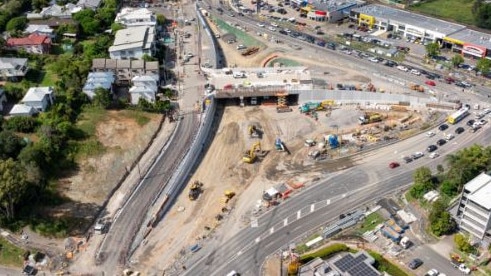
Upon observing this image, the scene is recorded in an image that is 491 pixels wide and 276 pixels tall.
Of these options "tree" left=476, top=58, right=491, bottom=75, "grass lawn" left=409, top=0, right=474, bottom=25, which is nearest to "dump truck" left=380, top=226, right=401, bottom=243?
"tree" left=476, top=58, right=491, bottom=75

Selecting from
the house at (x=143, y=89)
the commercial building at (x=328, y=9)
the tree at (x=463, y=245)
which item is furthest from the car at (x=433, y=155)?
the commercial building at (x=328, y=9)

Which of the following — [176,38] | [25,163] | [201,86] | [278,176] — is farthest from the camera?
[176,38]

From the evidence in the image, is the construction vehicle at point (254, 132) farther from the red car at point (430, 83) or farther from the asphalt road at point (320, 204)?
the red car at point (430, 83)

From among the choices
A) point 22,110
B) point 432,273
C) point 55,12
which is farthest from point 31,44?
point 432,273

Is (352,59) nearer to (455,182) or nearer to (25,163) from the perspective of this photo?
(455,182)

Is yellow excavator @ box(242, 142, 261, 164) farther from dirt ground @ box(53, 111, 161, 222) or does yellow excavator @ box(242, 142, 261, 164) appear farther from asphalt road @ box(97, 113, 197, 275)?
dirt ground @ box(53, 111, 161, 222)

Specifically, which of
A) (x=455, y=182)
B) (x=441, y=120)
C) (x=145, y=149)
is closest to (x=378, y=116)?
(x=441, y=120)
